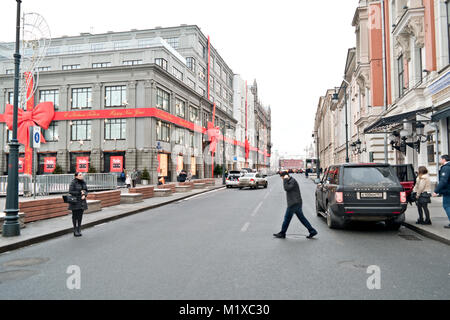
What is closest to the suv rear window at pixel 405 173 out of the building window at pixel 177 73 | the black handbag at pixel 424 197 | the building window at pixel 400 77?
the black handbag at pixel 424 197

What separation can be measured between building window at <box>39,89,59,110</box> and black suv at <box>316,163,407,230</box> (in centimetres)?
3916

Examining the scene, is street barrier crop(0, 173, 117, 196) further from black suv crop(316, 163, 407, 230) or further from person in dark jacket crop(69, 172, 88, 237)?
black suv crop(316, 163, 407, 230)

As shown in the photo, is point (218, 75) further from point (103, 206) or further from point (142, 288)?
point (142, 288)

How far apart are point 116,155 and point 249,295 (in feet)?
116

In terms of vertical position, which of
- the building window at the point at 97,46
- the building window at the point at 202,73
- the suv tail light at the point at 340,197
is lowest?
the suv tail light at the point at 340,197

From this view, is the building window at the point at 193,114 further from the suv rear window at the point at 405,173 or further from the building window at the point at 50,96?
the suv rear window at the point at 405,173

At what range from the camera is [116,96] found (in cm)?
3784

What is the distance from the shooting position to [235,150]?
76.3 m

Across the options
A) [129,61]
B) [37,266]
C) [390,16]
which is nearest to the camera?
[37,266]

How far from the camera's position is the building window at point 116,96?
37.7 metres

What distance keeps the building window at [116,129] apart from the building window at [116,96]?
1945 millimetres

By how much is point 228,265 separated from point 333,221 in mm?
4532

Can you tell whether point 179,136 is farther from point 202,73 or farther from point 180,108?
point 202,73

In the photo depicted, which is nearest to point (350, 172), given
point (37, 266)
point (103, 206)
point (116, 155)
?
point (37, 266)
